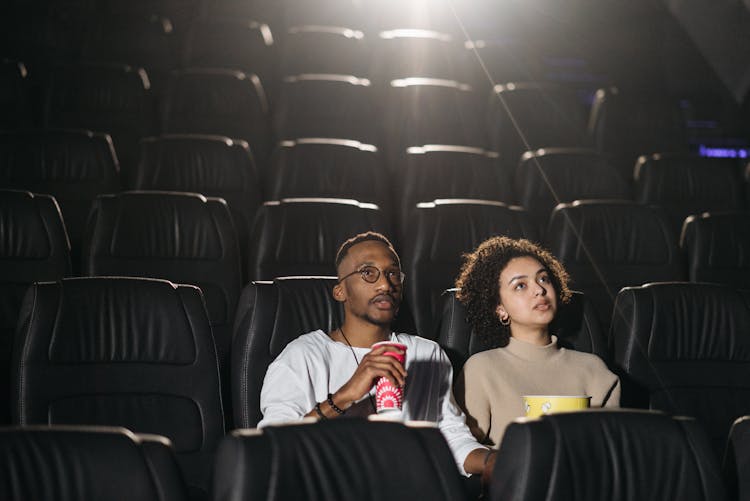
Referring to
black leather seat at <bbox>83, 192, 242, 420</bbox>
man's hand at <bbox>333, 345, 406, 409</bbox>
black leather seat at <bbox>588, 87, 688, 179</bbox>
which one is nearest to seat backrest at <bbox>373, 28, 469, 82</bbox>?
black leather seat at <bbox>588, 87, 688, 179</bbox>

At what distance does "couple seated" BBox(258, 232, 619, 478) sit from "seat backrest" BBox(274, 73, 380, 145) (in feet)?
11.1

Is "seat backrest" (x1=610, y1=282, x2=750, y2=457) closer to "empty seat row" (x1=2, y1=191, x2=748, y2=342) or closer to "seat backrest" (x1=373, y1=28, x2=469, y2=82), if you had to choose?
"empty seat row" (x1=2, y1=191, x2=748, y2=342)

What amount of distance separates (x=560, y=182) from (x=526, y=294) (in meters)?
2.61

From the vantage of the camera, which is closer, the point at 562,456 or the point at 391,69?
the point at 562,456

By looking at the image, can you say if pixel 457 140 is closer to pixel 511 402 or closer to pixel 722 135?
pixel 722 135

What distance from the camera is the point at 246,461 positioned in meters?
1.78

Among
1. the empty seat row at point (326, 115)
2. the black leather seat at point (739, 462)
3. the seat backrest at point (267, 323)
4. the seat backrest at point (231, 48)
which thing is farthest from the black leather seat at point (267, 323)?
the seat backrest at point (231, 48)

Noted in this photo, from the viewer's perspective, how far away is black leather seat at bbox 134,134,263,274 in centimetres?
526

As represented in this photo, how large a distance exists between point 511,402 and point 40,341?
1396 mm

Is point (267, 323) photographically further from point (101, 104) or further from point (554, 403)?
point (101, 104)

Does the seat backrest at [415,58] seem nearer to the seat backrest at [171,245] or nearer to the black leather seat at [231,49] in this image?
the black leather seat at [231,49]

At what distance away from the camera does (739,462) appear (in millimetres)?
2279

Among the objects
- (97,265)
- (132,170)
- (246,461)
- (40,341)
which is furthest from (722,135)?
(246,461)

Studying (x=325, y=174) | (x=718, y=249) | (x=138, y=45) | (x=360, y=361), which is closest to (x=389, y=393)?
(x=360, y=361)
